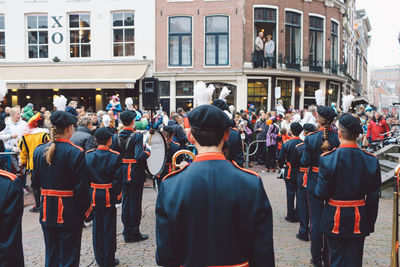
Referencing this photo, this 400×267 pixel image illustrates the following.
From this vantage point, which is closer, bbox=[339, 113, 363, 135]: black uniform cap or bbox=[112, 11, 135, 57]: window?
bbox=[339, 113, 363, 135]: black uniform cap

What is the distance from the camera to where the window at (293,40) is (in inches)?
797

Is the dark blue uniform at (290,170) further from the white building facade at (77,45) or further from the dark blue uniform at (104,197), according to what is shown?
the white building facade at (77,45)

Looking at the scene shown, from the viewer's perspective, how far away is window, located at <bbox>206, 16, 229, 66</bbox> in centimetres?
1902

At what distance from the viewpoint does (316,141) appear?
4930 millimetres

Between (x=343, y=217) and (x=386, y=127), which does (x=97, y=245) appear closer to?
(x=343, y=217)

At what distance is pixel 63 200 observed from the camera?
3729 mm

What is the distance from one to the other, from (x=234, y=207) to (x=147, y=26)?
18.7 m

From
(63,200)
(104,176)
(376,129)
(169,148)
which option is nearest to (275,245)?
(169,148)

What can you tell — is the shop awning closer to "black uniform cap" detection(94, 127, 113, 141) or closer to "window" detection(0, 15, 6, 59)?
"window" detection(0, 15, 6, 59)

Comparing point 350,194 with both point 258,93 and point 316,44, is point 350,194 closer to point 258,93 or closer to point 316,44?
point 258,93

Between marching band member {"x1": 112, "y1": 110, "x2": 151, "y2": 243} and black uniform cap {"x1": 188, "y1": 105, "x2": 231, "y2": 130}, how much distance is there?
3558mm

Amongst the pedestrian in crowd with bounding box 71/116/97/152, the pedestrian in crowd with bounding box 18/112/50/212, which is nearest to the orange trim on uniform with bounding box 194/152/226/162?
the pedestrian in crowd with bounding box 71/116/97/152

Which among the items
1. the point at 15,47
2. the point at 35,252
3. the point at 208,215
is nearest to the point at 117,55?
the point at 15,47

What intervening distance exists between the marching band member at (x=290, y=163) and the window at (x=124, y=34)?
15161mm
